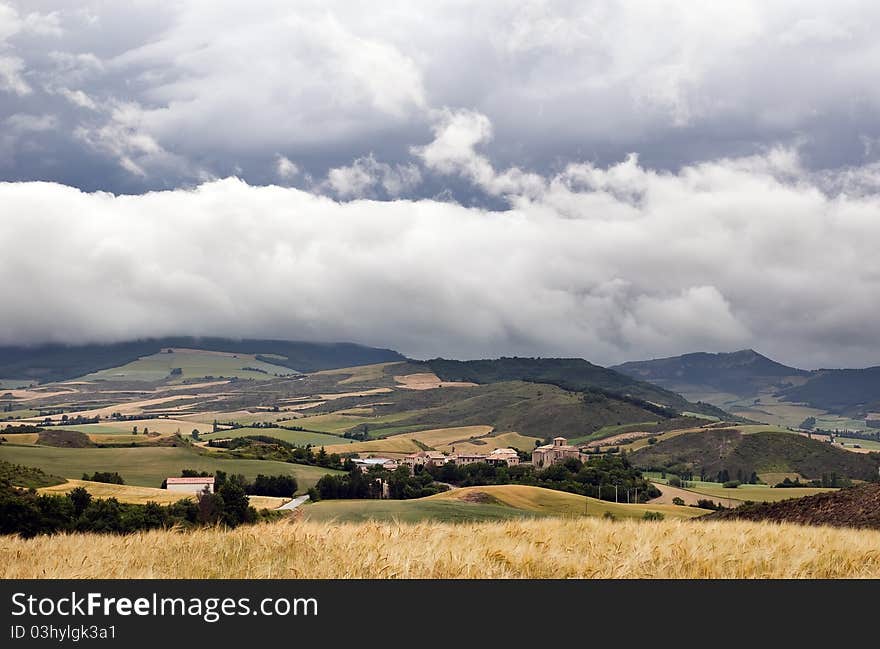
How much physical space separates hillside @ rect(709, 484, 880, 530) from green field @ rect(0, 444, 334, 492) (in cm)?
13095

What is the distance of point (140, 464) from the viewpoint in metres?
188

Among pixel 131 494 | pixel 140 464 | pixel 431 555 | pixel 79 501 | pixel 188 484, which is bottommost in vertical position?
pixel 140 464

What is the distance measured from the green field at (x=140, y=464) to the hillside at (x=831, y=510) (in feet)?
430

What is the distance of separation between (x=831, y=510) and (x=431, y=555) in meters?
23.5

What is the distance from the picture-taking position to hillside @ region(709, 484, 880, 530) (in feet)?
89.5

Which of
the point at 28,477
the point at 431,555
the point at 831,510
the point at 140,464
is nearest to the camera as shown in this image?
the point at 431,555

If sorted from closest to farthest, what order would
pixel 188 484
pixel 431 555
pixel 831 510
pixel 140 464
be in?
pixel 431 555 < pixel 831 510 < pixel 188 484 < pixel 140 464

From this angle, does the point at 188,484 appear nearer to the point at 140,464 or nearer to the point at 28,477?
the point at 28,477

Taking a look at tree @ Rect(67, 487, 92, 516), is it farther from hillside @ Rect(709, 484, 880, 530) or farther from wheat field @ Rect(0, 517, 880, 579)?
wheat field @ Rect(0, 517, 880, 579)

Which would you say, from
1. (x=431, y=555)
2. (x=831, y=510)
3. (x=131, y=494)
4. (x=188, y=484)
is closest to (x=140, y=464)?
(x=188, y=484)

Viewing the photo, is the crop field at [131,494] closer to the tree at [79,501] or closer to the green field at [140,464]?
the tree at [79,501]

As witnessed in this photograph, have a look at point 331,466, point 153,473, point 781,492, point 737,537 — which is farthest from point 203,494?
point 781,492
